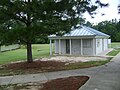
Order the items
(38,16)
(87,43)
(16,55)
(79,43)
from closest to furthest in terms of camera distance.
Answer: (38,16)
(87,43)
(79,43)
(16,55)

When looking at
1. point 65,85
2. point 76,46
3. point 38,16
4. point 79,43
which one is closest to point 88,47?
point 79,43

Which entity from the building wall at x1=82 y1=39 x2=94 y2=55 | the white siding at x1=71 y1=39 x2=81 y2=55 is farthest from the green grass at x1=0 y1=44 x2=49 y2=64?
the building wall at x1=82 y1=39 x2=94 y2=55

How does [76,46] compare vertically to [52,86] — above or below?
above

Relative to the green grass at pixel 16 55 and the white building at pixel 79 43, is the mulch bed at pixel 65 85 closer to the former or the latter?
the green grass at pixel 16 55

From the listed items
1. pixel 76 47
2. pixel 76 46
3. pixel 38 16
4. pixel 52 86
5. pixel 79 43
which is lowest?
pixel 52 86

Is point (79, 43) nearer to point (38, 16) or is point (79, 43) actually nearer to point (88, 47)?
point (88, 47)

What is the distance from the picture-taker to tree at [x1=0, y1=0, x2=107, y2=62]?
15133mm

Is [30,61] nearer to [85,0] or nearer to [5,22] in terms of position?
[5,22]

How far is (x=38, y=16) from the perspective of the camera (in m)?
15.6

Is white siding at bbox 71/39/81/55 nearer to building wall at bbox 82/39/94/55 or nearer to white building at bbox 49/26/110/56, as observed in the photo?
white building at bbox 49/26/110/56

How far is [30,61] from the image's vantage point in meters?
19.5

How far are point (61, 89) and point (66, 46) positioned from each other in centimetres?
2352

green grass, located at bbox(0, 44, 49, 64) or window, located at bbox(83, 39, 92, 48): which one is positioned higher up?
window, located at bbox(83, 39, 92, 48)

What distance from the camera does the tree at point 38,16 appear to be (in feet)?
49.6
